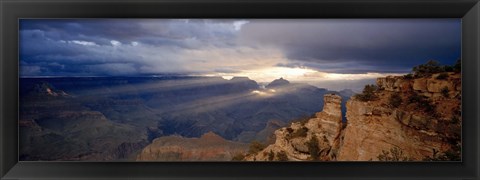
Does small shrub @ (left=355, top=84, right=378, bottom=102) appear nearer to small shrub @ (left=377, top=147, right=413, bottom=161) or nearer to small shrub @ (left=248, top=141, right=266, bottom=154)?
small shrub @ (left=377, top=147, right=413, bottom=161)

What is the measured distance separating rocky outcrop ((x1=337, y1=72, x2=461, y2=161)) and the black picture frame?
71mm

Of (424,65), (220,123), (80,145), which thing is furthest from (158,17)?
(424,65)

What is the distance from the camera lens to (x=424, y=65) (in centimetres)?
223

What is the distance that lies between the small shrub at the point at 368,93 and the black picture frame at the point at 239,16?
13.7 inches

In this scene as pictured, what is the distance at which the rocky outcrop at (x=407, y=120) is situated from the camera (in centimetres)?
220

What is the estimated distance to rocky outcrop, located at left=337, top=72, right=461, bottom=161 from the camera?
7.21ft

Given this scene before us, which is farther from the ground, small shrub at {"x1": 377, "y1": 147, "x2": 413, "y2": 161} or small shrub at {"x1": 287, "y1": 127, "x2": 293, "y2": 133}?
small shrub at {"x1": 287, "y1": 127, "x2": 293, "y2": 133}

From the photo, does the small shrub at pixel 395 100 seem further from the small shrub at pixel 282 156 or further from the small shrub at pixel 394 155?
the small shrub at pixel 282 156

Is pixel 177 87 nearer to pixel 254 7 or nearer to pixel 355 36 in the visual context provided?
pixel 254 7

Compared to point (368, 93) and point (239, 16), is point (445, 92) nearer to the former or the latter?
point (368, 93)

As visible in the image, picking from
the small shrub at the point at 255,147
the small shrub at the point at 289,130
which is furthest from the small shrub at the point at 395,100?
the small shrub at the point at 255,147

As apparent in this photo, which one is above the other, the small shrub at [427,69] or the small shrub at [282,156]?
the small shrub at [427,69]

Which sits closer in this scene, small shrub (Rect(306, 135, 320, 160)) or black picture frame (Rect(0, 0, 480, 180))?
black picture frame (Rect(0, 0, 480, 180))

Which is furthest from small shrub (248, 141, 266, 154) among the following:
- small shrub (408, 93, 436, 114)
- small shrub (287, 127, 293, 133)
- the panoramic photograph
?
small shrub (408, 93, 436, 114)
